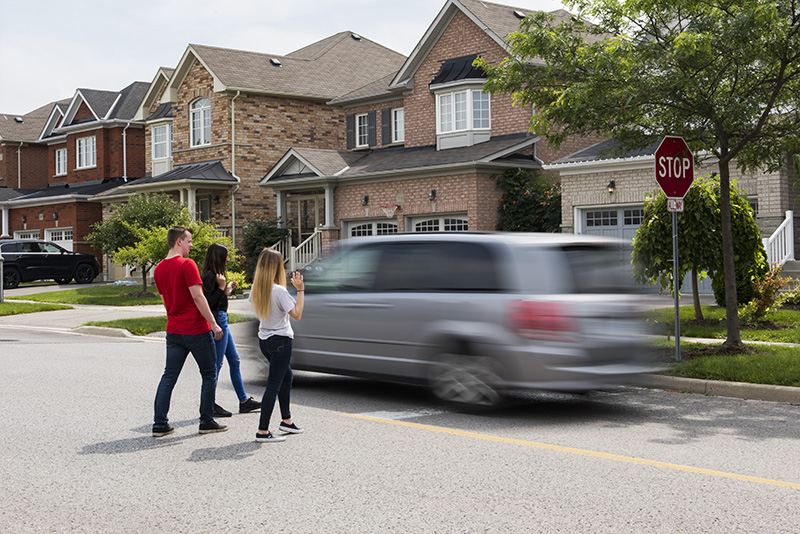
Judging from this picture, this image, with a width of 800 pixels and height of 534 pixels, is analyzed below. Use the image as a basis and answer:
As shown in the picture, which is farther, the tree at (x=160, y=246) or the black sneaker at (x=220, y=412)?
the tree at (x=160, y=246)

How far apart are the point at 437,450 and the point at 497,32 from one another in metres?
22.5

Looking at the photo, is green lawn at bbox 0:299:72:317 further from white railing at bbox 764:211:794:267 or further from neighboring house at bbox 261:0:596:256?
white railing at bbox 764:211:794:267

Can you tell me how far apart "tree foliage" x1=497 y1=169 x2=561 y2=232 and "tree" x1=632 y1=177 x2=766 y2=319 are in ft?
31.8

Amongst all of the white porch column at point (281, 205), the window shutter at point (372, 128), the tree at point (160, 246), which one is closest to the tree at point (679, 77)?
the tree at point (160, 246)

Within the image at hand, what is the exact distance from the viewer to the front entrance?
32281mm

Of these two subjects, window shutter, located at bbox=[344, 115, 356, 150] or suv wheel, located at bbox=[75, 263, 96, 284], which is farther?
suv wheel, located at bbox=[75, 263, 96, 284]

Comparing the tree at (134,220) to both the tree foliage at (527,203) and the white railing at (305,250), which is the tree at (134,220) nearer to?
the white railing at (305,250)

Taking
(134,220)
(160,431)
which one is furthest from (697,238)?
(134,220)

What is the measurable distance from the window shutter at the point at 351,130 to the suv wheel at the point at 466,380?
25.0 m

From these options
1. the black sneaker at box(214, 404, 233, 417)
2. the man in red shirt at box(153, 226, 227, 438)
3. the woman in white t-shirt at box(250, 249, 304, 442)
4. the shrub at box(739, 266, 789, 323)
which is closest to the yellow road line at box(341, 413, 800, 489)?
the black sneaker at box(214, 404, 233, 417)

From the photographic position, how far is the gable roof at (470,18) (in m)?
28.0

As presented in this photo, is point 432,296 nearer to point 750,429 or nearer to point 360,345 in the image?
point 360,345

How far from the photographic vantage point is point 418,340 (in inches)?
356

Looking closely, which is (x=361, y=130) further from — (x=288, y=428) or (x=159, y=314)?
(x=288, y=428)
